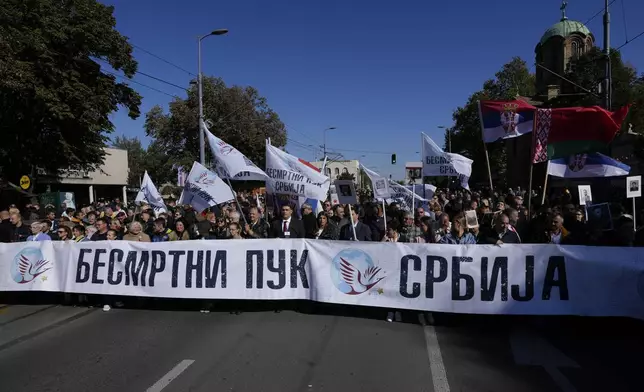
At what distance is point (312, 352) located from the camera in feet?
17.1

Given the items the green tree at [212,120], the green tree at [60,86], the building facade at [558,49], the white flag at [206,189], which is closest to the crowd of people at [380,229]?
the white flag at [206,189]

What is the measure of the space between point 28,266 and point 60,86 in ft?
54.8

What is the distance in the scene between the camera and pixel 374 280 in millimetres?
6301

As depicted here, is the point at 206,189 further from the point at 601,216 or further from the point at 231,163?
the point at 601,216

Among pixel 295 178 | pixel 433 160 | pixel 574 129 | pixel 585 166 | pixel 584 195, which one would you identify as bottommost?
pixel 584 195

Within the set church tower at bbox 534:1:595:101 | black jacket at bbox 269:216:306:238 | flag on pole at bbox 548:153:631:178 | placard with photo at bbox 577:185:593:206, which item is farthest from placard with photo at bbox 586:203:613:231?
church tower at bbox 534:1:595:101

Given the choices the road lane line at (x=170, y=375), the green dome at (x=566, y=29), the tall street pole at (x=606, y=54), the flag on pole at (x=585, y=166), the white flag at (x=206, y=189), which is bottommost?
the road lane line at (x=170, y=375)

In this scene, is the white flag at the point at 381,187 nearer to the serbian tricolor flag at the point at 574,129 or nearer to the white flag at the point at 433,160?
the white flag at the point at 433,160

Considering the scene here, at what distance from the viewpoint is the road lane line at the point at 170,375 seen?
4.35 metres

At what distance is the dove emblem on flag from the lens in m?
7.32

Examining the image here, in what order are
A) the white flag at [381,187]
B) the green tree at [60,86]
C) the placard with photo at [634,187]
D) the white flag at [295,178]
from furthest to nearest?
the green tree at [60,86], the white flag at [381,187], the placard with photo at [634,187], the white flag at [295,178]

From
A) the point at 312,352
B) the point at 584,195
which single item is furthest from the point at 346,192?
the point at 584,195

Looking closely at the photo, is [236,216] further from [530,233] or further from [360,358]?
[530,233]

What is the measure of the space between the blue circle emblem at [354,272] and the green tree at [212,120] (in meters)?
34.3
